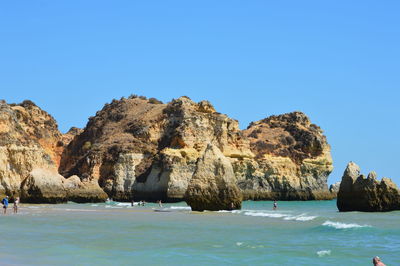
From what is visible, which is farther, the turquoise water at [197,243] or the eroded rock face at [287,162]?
the eroded rock face at [287,162]

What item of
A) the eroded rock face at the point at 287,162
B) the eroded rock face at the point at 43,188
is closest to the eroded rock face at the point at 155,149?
the eroded rock face at the point at 287,162

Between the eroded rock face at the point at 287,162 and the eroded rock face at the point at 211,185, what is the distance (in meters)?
36.6

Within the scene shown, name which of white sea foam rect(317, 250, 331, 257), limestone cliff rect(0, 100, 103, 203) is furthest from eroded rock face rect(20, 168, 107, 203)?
white sea foam rect(317, 250, 331, 257)

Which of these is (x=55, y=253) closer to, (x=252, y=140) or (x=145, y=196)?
(x=145, y=196)

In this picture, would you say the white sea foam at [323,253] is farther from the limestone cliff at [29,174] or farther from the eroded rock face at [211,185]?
the limestone cliff at [29,174]

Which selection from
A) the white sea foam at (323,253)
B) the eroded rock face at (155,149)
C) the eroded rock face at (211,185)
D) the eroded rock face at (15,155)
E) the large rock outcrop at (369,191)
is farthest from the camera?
the eroded rock face at (155,149)

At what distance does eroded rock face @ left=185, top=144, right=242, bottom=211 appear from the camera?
119 feet

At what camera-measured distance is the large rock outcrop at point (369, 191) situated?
3353 centimetres

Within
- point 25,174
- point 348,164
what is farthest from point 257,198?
point 348,164

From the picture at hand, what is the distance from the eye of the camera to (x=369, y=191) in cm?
3400

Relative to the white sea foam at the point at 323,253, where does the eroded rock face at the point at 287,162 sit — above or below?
above

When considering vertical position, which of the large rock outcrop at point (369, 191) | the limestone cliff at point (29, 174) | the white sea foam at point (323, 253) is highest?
the limestone cliff at point (29, 174)

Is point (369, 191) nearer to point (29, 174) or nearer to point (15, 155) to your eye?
point (29, 174)

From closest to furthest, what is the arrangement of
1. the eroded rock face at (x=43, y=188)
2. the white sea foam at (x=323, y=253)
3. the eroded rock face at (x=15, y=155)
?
the white sea foam at (x=323, y=253)
the eroded rock face at (x=43, y=188)
the eroded rock face at (x=15, y=155)
